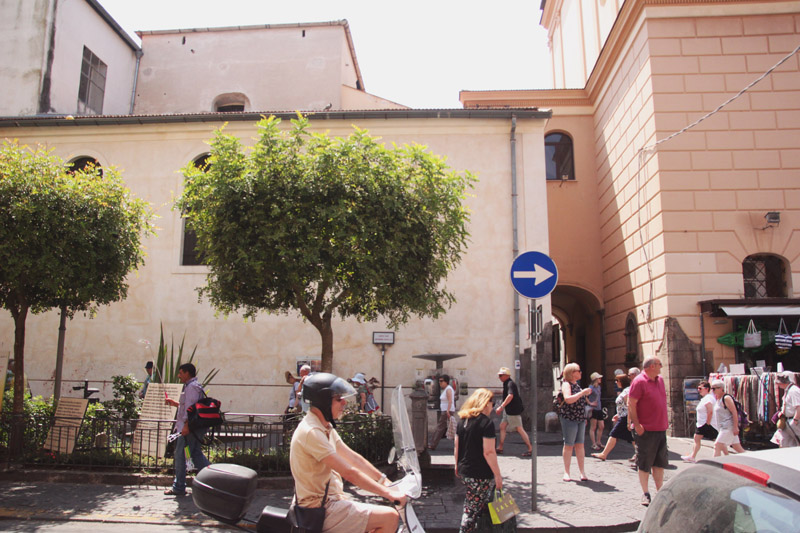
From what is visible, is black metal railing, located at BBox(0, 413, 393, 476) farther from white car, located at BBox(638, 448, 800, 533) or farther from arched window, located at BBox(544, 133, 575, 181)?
arched window, located at BBox(544, 133, 575, 181)

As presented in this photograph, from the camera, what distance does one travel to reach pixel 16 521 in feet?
23.0

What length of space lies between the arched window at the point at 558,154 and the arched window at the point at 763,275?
7.88m

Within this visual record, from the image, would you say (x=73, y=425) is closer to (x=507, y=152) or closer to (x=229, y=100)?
(x=507, y=152)

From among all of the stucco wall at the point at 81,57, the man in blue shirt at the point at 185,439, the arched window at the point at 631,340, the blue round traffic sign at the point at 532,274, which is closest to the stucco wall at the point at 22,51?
the stucco wall at the point at 81,57

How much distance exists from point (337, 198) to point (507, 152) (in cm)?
982

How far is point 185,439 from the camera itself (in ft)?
27.1

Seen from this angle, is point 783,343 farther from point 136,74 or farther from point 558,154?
point 136,74

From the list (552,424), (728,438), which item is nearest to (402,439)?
(728,438)

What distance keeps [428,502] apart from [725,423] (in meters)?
5.76

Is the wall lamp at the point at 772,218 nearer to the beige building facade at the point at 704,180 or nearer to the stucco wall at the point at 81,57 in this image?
the beige building facade at the point at 704,180

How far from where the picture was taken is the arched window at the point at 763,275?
50.0 feet

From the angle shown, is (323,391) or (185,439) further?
(185,439)

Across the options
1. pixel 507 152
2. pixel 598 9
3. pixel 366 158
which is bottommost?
pixel 366 158

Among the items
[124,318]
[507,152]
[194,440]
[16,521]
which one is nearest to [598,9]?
[507,152]
